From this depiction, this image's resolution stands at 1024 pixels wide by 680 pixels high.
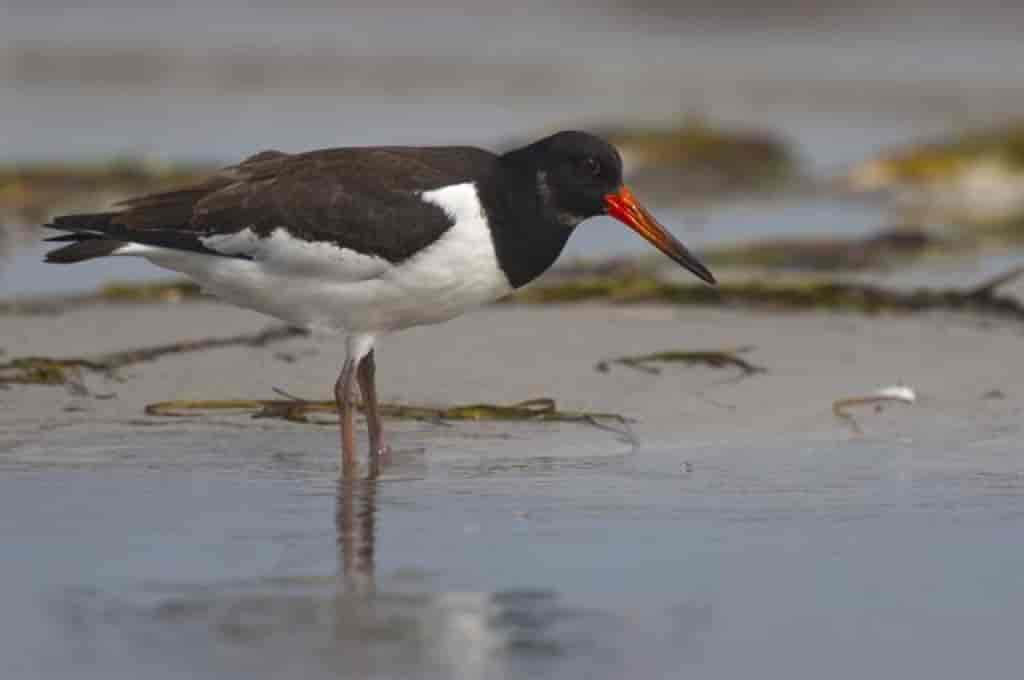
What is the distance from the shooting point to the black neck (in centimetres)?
756

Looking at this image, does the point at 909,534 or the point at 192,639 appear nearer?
the point at 192,639

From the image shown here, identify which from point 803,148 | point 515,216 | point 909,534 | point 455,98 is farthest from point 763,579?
point 455,98

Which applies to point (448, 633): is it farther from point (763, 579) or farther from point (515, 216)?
point (515, 216)

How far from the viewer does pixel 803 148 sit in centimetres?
1702

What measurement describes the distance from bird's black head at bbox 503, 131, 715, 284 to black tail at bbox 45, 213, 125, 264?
54.2 inches

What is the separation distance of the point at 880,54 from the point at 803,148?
5.88 meters

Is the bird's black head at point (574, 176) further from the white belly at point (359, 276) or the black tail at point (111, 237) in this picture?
the black tail at point (111, 237)

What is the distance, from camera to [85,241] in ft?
26.0

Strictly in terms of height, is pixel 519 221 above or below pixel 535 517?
above

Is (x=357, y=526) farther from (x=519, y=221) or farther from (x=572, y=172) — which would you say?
(x=572, y=172)

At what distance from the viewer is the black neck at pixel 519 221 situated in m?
7.56

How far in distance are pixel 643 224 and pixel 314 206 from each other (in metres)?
1.16

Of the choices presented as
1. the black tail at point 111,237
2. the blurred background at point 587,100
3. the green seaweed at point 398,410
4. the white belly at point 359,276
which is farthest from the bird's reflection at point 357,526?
the blurred background at point 587,100

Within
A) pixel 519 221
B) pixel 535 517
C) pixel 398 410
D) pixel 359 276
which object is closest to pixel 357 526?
pixel 535 517
